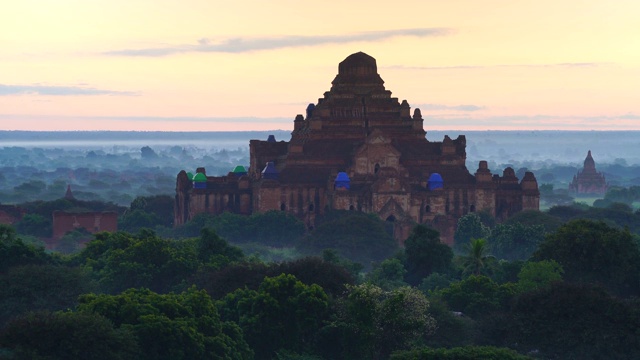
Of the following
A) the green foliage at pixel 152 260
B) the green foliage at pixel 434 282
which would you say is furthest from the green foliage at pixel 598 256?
the green foliage at pixel 152 260

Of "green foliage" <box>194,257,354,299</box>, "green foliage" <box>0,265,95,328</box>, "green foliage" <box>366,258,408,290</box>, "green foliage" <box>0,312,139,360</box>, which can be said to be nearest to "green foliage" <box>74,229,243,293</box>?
"green foliage" <box>194,257,354,299</box>

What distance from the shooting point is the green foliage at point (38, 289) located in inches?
3123

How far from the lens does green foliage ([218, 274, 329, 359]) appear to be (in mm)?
73312

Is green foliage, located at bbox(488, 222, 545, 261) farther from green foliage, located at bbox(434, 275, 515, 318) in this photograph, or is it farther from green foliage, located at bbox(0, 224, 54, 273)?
green foliage, located at bbox(0, 224, 54, 273)

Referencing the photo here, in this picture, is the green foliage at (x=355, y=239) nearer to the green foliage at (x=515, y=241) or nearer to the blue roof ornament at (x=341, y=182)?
the blue roof ornament at (x=341, y=182)

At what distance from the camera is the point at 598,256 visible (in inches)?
3647

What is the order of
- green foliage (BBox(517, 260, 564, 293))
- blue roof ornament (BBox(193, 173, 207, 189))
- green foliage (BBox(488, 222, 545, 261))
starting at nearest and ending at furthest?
green foliage (BBox(517, 260, 564, 293)) < green foliage (BBox(488, 222, 545, 261)) < blue roof ornament (BBox(193, 173, 207, 189))

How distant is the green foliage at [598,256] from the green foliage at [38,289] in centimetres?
2757

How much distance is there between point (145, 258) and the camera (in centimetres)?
9444

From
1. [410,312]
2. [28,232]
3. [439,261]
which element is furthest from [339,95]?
[410,312]

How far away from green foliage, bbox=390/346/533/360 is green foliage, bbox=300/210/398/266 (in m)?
63.7

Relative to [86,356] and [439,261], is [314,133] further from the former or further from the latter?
[86,356]

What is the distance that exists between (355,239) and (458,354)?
68715mm

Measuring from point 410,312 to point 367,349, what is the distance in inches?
127
